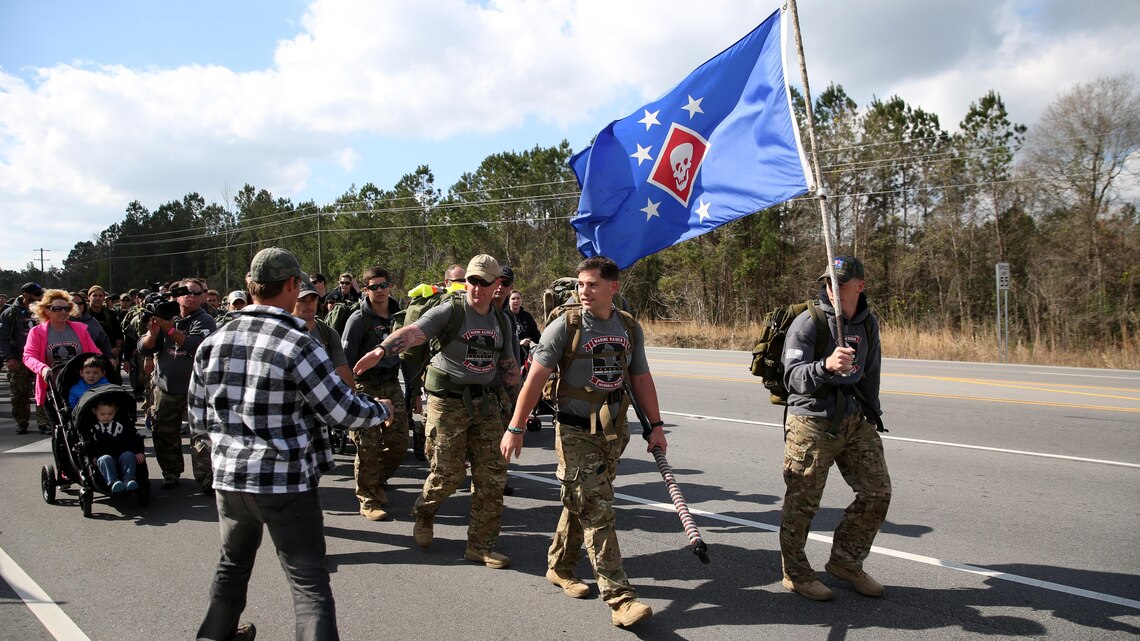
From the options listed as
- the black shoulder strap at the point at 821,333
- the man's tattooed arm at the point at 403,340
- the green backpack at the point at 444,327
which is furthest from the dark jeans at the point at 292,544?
the black shoulder strap at the point at 821,333

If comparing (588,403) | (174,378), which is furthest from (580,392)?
(174,378)

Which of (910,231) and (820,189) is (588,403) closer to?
(820,189)

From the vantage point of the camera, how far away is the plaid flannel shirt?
9.86 feet

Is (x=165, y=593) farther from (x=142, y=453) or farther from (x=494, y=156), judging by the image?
(x=494, y=156)

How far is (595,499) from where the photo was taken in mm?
4105

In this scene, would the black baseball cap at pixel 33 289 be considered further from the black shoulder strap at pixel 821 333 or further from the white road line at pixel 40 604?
the black shoulder strap at pixel 821 333

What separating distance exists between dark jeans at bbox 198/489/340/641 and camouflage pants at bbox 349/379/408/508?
10.2 feet

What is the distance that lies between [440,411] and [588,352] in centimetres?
138

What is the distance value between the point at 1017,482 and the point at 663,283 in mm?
28937

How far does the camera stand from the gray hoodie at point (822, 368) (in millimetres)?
4203

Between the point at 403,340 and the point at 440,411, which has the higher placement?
the point at 403,340

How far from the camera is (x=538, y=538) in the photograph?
5.50 meters

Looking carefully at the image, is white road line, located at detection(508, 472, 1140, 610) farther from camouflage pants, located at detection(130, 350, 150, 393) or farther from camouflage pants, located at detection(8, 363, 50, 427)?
camouflage pants, located at detection(130, 350, 150, 393)

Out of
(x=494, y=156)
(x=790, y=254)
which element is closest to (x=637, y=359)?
(x=790, y=254)
